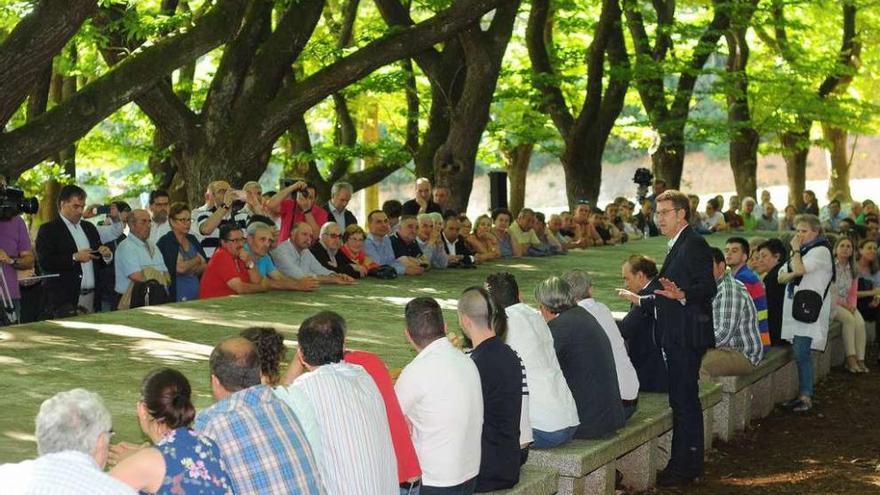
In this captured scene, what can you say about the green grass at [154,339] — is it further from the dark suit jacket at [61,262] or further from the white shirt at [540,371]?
the white shirt at [540,371]

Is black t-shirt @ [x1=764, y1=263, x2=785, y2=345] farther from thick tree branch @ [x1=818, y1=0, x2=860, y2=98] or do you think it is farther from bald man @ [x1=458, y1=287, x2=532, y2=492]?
thick tree branch @ [x1=818, y1=0, x2=860, y2=98]

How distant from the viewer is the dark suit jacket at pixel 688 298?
9109 millimetres

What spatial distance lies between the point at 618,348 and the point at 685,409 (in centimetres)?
89

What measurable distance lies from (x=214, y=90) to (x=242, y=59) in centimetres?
52

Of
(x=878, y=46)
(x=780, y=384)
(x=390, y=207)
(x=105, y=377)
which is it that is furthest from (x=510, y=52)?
(x=105, y=377)

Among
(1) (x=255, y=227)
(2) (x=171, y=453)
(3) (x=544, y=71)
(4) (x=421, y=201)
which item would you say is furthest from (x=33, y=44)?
(3) (x=544, y=71)

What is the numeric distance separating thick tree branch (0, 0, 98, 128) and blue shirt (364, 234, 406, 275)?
5222 millimetres

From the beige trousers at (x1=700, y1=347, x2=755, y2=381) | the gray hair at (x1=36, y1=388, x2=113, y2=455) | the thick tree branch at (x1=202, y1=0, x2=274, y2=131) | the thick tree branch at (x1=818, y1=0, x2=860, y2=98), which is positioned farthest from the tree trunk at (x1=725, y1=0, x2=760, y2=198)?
the gray hair at (x1=36, y1=388, x2=113, y2=455)

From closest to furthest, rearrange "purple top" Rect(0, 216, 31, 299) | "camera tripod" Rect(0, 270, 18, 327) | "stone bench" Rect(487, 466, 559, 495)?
1. "stone bench" Rect(487, 466, 559, 495)
2. "camera tripod" Rect(0, 270, 18, 327)
3. "purple top" Rect(0, 216, 31, 299)

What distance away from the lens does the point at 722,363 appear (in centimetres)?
1118

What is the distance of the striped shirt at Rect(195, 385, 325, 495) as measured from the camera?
518 cm

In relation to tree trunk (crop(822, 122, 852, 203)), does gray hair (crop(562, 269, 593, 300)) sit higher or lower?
lower

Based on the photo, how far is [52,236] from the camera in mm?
11273

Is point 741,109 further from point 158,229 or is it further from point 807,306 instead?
point 158,229
